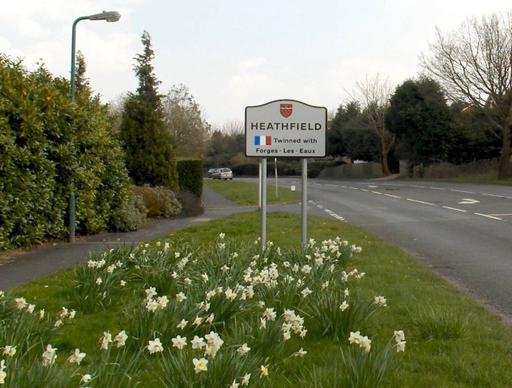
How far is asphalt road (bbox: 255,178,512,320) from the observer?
8.95 m

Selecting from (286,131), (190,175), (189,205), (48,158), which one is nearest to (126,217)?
(48,158)

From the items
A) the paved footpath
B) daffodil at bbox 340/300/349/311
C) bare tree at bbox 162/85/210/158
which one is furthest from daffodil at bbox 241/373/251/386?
bare tree at bbox 162/85/210/158

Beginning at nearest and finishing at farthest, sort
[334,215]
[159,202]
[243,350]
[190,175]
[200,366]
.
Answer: [200,366]
[243,350]
[159,202]
[334,215]
[190,175]

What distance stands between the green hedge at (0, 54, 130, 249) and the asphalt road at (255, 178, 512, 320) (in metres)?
6.69

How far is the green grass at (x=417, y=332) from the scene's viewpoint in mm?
4215

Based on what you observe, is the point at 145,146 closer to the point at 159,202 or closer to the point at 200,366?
the point at 159,202

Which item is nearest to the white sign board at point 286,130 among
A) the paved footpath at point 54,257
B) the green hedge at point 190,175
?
the paved footpath at point 54,257

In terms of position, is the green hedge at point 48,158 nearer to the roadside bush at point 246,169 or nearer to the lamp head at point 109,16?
the lamp head at point 109,16

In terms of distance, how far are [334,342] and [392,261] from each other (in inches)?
205

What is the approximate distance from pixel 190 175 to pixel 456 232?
1534 centimetres

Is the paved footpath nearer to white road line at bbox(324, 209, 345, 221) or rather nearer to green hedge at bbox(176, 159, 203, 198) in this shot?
white road line at bbox(324, 209, 345, 221)

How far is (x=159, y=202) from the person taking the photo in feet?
67.7

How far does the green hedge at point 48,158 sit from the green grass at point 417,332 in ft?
9.82

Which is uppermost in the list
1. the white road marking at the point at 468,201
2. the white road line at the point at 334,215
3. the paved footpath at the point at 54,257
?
the paved footpath at the point at 54,257
